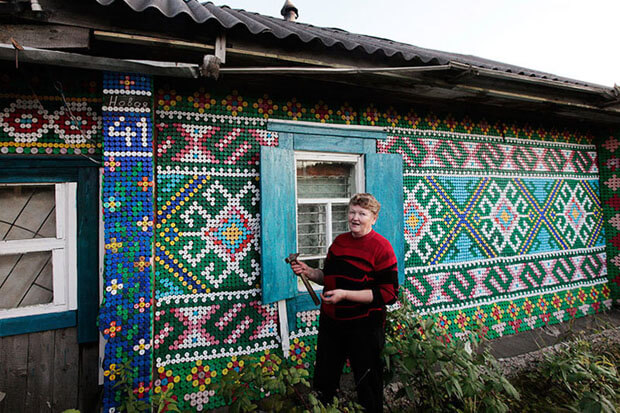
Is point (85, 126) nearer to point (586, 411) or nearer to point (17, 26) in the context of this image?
point (17, 26)

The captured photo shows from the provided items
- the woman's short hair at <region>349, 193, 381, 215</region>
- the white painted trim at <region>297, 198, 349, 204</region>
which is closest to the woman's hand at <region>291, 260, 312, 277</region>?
the woman's short hair at <region>349, 193, 381, 215</region>

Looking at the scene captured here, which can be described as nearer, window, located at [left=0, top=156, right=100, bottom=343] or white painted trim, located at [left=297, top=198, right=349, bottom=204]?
window, located at [left=0, top=156, right=100, bottom=343]

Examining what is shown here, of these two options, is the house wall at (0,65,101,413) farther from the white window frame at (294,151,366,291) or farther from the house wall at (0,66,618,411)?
the white window frame at (294,151,366,291)

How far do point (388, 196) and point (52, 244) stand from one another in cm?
320

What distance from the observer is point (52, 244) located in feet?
8.20

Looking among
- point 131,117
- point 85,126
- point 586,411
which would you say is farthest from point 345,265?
point 85,126

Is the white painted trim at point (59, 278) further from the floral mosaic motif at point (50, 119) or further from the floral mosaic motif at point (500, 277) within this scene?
the floral mosaic motif at point (500, 277)

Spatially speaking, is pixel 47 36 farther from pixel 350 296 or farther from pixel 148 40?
pixel 350 296

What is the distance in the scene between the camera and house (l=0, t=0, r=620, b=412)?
2.33m

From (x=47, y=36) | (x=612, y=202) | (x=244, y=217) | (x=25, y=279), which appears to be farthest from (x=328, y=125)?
(x=612, y=202)

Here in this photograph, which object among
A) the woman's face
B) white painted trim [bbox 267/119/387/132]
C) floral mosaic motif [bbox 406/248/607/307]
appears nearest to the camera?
the woman's face

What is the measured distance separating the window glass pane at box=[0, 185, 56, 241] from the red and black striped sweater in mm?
2447

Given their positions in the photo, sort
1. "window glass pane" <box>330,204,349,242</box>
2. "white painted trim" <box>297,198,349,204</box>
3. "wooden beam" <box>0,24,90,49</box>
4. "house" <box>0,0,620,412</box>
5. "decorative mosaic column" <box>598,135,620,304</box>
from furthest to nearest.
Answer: "decorative mosaic column" <box>598,135,620,304</box>
"window glass pane" <box>330,204,349,242</box>
"white painted trim" <box>297,198,349,204</box>
"house" <box>0,0,620,412</box>
"wooden beam" <box>0,24,90,49</box>

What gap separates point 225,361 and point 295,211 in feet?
5.16
